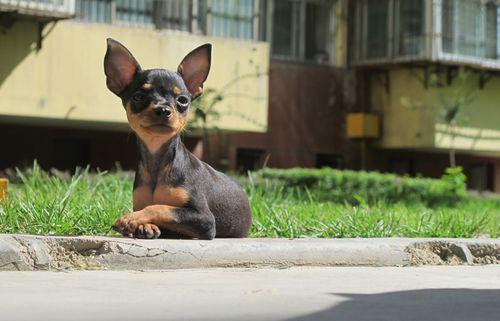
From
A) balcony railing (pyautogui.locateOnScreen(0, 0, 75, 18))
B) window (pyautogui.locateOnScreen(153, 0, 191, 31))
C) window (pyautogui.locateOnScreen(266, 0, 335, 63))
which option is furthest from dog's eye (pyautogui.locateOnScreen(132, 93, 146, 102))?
window (pyautogui.locateOnScreen(266, 0, 335, 63))

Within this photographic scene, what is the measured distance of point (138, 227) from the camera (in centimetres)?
741

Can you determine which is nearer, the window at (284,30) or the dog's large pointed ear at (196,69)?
the dog's large pointed ear at (196,69)

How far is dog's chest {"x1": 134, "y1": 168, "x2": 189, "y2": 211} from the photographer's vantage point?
25.0 ft

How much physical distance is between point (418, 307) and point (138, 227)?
2.54m

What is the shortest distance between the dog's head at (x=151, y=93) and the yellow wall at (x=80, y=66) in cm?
1082

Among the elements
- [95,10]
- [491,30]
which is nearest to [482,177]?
[491,30]

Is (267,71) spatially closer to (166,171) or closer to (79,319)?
(166,171)

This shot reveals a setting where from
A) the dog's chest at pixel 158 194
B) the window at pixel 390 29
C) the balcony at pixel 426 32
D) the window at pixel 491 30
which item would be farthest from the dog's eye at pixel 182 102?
the window at pixel 491 30

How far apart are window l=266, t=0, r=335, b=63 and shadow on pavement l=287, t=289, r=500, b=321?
18.5m

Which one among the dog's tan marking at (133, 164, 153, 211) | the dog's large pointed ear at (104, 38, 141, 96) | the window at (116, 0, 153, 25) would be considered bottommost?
the dog's tan marking at (133, 164, 153, 211)

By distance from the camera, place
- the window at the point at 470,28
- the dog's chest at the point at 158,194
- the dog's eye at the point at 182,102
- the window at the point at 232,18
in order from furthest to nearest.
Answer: the window at the point at 470,28
the window at the point at 232,18
the dog's eye at the point at 182,102
the dog's chest at the point at 158,194

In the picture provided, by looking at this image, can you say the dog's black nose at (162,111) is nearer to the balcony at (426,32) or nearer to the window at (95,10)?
the window at (95,10)

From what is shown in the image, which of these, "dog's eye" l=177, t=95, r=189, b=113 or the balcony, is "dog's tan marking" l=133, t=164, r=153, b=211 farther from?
the balcony

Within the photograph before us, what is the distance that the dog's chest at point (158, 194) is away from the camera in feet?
25.0
